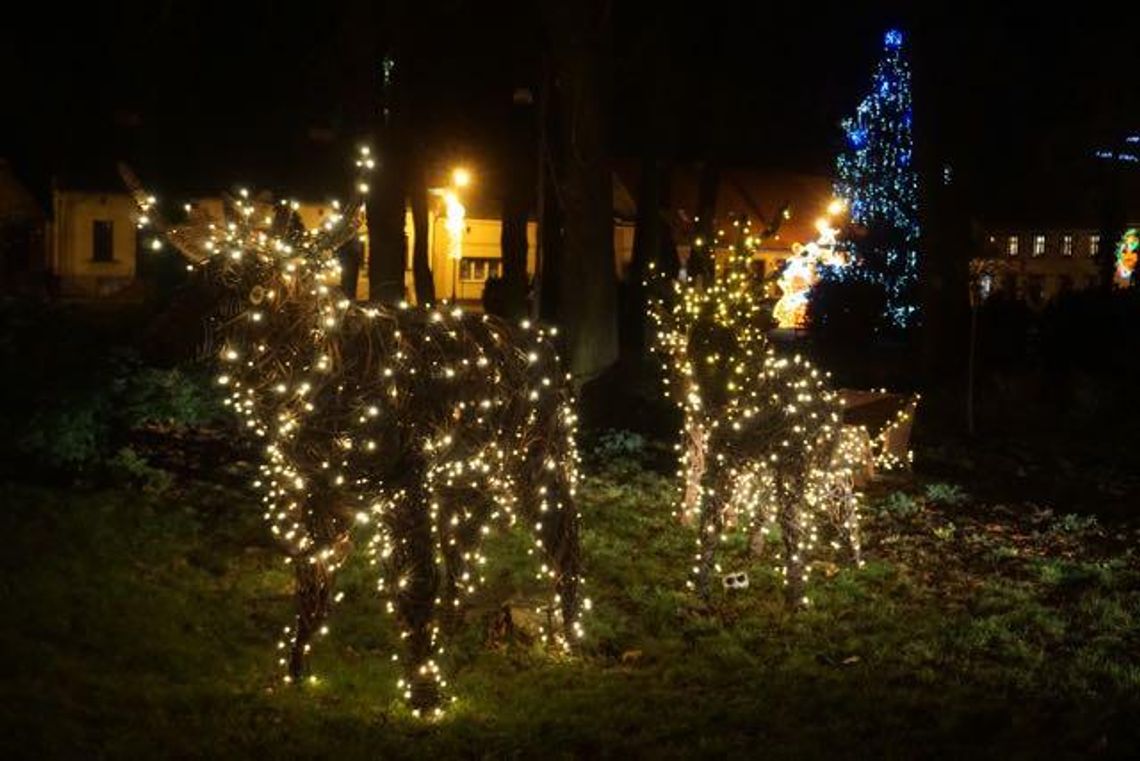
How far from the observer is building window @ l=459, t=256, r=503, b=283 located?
48.1 meters

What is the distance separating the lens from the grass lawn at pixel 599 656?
277 inches

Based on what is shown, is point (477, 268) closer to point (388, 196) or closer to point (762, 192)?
point (762, 192)

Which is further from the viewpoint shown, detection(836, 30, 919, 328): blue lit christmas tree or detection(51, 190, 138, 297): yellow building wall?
detection(51, 190, 138, 297): yellow building wall

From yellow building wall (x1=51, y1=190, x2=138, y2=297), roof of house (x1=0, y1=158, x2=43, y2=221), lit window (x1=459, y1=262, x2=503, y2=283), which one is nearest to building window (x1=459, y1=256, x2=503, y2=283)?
lit window (x1=459, y1=262, x2=503, y2=283)

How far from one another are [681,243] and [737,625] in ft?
119

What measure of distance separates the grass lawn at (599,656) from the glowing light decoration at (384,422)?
45cm

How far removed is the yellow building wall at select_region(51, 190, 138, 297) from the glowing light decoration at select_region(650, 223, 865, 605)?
37.2 meters

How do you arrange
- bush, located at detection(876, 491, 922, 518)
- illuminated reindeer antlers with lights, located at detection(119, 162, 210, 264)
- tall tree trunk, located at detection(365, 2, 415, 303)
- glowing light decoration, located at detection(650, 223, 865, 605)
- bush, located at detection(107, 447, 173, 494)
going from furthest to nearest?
tall tree trunk, located at detection(365, 2, 415, 303), bush, located at detection(876, 491, 922, 518), bush, located at detection(107, 447, 173, 494), glowing light decoration, located at detection(650, 223, 865, 605), illuminated reindeer antlers with lights, located at detection(119, 162, 210, 264)

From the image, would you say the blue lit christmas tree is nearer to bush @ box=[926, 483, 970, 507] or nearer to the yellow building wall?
bush @ box=[926, 483, 970, 507]

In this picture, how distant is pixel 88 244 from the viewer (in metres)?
44.1

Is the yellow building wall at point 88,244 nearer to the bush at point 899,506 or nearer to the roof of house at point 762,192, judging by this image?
the roof of house at point 762,192

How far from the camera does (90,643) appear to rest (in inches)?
320

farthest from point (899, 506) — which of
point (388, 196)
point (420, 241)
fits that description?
point (420, 241)

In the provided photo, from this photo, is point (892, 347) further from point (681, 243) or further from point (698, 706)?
point (698, 706)
